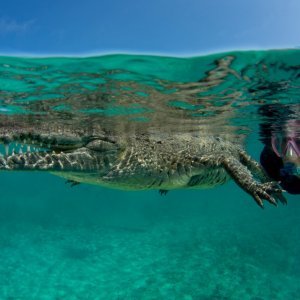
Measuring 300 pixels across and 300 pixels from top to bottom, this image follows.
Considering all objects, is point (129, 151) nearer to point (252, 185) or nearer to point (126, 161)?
point (126, 161)

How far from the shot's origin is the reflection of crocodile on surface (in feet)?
21.6

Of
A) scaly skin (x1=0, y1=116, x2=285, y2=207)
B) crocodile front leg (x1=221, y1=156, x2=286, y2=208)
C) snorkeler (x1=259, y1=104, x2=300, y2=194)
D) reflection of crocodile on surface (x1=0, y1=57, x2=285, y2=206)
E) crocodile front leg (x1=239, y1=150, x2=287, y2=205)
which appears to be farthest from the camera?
crocodile front leg (x1=239, y1=150, x2=287, y2=205)

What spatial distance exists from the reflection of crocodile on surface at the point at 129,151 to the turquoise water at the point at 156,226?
10cm

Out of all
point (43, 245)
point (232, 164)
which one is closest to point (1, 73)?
point (232, 164)

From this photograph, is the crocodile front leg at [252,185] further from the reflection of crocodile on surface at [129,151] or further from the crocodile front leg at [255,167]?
the crocodile front leg at [255,167]

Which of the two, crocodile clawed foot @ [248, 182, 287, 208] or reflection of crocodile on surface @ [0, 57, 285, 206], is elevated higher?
reflection of crocodile on surface @ [0, 57, 285, 206]

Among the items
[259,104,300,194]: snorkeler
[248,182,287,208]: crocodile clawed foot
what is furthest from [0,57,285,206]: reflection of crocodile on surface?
[259,104,300,194]: snorkeler

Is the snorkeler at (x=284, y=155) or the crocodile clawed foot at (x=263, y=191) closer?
the crocodile clawed foot at (x=263, y=191)

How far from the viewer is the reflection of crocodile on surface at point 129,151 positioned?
6.59m

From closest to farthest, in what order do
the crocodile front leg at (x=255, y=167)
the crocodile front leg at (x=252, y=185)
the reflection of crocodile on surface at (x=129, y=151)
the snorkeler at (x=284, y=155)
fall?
the reflection of crocodile on surface at (x=129, y=151)
the crocodile front leg at (x=252, y=185)
the snorkeler at (x=284, y=155)
the crocodile front leg at (x=255, y=167)

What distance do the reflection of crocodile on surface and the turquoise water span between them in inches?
4.1

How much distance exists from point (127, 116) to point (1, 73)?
4.68m

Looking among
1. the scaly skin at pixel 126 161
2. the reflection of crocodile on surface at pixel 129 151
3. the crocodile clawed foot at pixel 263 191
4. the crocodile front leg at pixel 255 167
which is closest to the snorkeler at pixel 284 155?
the crocodile front leg at pixel 255 167

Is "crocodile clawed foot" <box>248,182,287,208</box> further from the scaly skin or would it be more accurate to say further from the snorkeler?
the snorkeler
